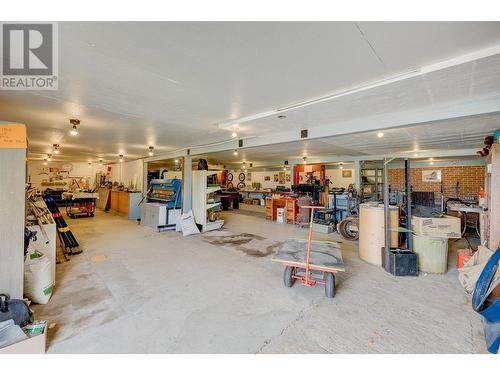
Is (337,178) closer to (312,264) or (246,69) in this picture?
(312,264)

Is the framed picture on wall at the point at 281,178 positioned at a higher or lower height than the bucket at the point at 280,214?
higher

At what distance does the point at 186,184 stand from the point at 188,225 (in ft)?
4.39

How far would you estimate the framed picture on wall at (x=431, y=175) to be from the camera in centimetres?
848

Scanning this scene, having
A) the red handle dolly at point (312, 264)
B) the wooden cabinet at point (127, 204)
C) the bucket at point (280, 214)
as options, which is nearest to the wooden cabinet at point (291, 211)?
the bucket at point (280, 214)

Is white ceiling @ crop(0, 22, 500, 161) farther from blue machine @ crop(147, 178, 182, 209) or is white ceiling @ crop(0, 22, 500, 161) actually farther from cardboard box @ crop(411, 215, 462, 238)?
blue machine @ crop(147, 178, 182, 209)

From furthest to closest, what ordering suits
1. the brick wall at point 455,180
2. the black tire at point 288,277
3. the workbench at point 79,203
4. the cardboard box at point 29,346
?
1. the workbench at point 79,203
2. the brick wall at point 455,180
3. the black tire at point 288,277
4. the cardboard box at point 29,346

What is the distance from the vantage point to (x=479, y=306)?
2.25 meters

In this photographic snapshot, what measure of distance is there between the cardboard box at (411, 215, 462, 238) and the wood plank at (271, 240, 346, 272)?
1.45 meters

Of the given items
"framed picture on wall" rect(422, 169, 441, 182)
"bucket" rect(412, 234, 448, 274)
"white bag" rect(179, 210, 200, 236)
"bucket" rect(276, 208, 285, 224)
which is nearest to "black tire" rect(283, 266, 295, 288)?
"bucket" rect(412, 234, 448, 274)

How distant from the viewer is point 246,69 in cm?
205

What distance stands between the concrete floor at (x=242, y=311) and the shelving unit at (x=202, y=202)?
8.05 ft

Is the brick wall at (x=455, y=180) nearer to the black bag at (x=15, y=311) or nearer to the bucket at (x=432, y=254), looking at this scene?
the bucket at (x=432, y=254)
